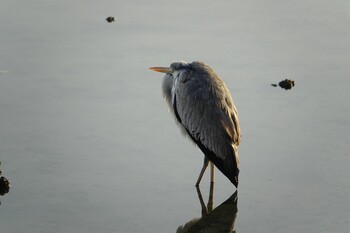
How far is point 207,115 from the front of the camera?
25.2ft

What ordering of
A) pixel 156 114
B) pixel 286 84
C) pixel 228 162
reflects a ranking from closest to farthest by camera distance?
pixel 228 162
pixel 156 114
pixel 286 84

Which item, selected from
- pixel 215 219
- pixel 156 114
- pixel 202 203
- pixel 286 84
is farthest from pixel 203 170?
pixel 286 84

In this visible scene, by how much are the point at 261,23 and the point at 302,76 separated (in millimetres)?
1906

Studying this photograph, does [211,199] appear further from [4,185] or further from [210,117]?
[4,185]

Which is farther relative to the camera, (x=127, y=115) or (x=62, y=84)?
(x=62, y=84)

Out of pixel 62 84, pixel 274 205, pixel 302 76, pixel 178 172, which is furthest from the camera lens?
pixel 302 76

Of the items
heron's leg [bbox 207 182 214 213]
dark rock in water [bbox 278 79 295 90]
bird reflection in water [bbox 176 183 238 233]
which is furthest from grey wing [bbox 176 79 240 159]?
dark rock in water [bbox 278 79 295 90]

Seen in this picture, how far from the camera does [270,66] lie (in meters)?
10.4

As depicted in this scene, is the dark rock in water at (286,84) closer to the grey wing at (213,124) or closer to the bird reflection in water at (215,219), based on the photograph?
the grey wing at (213,124)

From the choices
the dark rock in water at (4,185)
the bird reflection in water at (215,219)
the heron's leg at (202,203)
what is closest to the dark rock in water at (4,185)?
the dark rock in water at (4,185)

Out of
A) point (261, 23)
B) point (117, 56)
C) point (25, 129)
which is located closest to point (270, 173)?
point (25, 129)

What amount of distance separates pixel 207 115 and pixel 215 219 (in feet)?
3.52

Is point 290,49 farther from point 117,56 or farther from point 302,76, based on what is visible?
point 117,56

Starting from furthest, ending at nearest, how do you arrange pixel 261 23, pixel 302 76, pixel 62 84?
1. pixel 261 23
2. pixel 302 76
3. pixel 62 84
